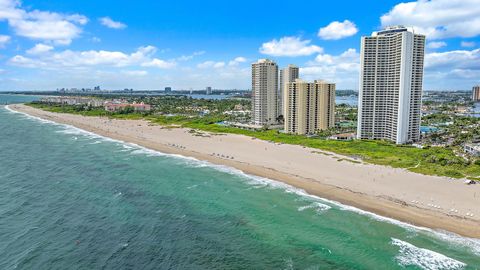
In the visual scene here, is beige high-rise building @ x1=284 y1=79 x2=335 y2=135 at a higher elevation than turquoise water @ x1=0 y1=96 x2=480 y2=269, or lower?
higher

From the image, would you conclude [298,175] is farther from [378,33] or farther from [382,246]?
[378,33]

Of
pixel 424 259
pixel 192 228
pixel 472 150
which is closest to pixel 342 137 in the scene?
pixel 472 150

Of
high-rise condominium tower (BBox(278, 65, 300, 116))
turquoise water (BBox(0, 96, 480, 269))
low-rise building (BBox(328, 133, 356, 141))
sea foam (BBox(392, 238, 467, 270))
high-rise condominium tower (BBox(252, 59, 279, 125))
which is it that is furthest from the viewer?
high-rise condominium tower (BBox(278, 65, 300, 116))

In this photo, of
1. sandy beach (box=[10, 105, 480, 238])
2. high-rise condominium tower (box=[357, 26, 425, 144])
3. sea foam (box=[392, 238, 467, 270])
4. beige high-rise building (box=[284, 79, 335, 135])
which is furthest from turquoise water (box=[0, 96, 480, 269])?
beige high-rise building (box=[284, 79, 335, 135])

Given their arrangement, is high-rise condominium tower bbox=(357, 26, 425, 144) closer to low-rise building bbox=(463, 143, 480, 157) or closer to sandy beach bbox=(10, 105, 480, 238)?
low-rise building bbox=(463, 143, 480, 157)

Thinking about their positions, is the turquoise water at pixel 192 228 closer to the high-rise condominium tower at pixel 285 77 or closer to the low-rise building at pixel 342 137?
the low-rise building at pixel 342 137

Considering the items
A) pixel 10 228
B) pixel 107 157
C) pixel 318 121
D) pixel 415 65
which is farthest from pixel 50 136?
pixel 415 65
